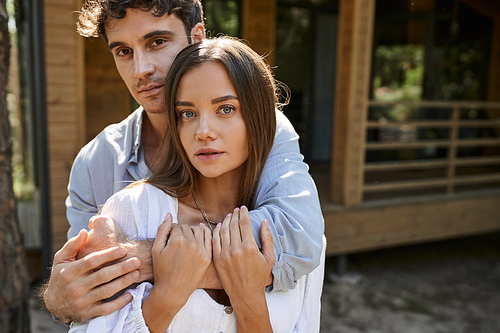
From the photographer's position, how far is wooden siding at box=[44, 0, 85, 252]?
3.63m

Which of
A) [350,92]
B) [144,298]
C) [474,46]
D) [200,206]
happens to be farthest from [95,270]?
[474,46]

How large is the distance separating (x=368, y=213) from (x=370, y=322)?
1238mm

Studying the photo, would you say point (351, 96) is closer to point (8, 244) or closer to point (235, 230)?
point (8, 244)

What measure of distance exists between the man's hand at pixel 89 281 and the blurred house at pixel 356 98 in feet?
8.89

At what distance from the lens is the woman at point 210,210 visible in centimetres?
112

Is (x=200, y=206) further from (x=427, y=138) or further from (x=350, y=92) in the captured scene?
(x=427, y=138)

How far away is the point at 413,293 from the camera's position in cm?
460

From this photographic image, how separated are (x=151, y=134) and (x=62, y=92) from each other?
225 centimetres

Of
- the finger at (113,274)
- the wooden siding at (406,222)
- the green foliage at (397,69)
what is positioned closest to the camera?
the finger at (113,274)

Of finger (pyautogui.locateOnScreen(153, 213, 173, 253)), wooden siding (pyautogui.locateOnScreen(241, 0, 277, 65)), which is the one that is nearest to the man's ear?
finger (pyautogui.locateOnScreen(153, 213, 173, 253))

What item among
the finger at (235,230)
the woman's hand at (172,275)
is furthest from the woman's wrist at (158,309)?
the finger at (235,230)

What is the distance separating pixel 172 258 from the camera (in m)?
1.11

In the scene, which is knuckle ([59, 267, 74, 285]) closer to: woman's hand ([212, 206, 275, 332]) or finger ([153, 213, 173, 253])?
finger ([153, 213, 173, 253])

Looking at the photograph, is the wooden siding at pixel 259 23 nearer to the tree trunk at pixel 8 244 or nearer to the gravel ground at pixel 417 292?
the gravel ground at pixel 417 292
